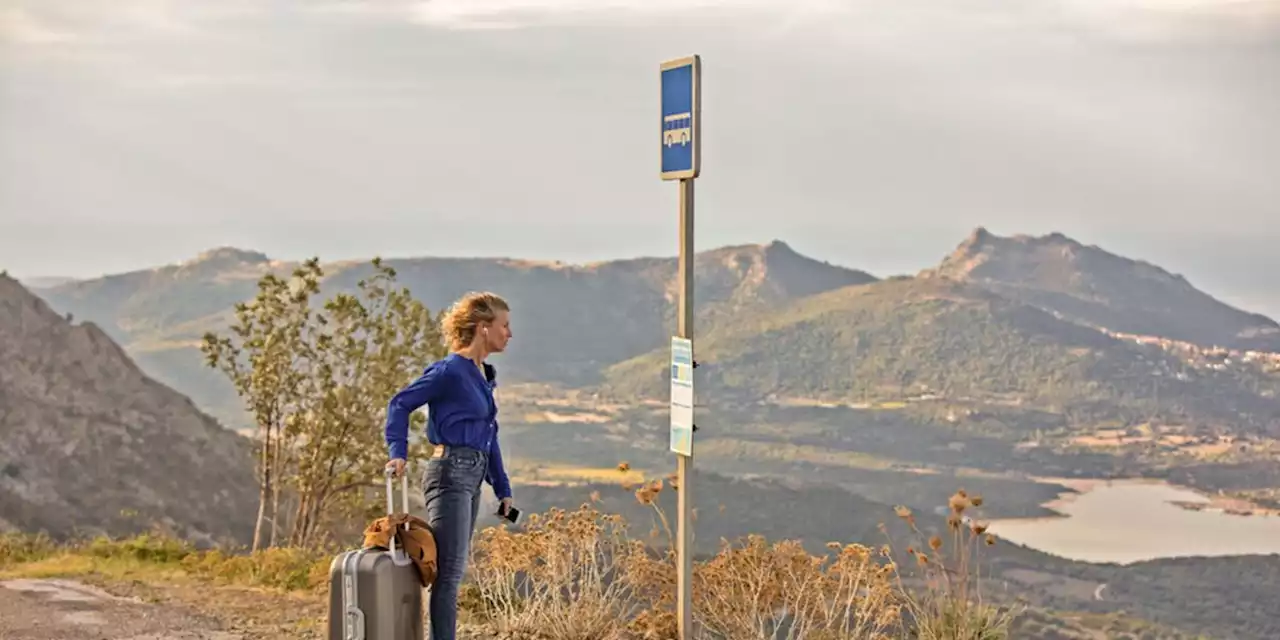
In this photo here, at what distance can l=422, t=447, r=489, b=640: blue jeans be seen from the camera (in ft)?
22.7

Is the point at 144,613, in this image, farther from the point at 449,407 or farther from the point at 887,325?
the point at 887,325

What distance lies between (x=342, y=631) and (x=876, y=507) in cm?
4202

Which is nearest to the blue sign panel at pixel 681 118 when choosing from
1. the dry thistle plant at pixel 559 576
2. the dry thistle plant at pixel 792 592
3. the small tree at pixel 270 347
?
the dry thistle plant at pixel 792 592

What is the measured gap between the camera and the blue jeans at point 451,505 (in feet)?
22.7

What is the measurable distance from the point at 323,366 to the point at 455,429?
836 centimetres

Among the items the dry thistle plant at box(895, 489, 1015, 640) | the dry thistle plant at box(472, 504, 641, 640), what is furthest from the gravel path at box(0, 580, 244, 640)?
the dry thistle plant at box(895, 489, 1015, 640)

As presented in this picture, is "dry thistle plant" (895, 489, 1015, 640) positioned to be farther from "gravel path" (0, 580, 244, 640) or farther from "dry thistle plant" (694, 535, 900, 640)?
"gravel path" (0, 580, 244, 640)

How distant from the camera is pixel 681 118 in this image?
26.2 feet

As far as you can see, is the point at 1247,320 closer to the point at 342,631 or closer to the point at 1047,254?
the point at 1047,254

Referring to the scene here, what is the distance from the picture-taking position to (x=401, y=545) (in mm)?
6875

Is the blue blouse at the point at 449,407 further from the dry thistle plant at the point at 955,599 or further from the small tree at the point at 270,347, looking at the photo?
the small tree at the point at 270,347

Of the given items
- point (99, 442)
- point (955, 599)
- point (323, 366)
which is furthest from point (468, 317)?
point (99, 442)

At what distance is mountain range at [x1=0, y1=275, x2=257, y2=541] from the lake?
77.6ft

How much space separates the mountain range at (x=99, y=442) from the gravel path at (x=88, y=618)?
12889mm
